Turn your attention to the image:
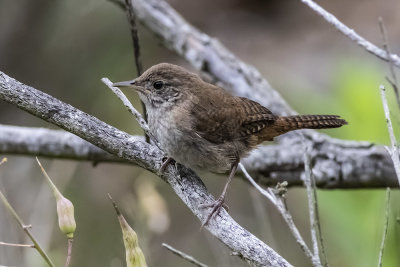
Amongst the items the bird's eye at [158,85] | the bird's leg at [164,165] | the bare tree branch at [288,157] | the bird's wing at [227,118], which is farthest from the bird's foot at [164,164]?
the bare tree branch at [288,157]

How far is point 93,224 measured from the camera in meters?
5.26

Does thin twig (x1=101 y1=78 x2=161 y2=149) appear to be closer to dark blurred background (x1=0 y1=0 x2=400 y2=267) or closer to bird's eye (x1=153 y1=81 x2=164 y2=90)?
bird's eye (x1=153 y1=81 x2=164 y2=90)

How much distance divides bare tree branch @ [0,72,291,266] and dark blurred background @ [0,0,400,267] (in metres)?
0.68

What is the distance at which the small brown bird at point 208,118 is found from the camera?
3188mm

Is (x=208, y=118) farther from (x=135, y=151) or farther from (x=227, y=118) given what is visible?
(x=135, y=151)

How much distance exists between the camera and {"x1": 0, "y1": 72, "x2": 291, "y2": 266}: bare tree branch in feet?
7.37

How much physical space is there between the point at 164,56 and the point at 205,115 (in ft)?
12.4

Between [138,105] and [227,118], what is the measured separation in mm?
2595

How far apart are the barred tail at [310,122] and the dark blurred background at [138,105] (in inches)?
18.3

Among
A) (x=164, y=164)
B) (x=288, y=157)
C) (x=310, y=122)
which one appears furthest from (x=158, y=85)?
(x=288, y=157)

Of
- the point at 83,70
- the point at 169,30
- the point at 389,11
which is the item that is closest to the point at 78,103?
the point at 83,70

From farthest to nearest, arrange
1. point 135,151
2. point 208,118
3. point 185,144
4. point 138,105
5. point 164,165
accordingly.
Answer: point 138,105 → point 208,118 → point 185,144 → point 164,165 → point 135,151

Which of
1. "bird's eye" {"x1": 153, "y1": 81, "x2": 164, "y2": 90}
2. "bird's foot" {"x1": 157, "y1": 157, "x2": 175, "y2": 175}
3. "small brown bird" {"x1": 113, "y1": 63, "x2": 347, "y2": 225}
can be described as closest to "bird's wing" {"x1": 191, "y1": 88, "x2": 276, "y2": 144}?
"small brown bird" {"x1": 113, "y1": 63, "x2": 347, "y2": 225}

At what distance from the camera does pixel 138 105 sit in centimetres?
584
